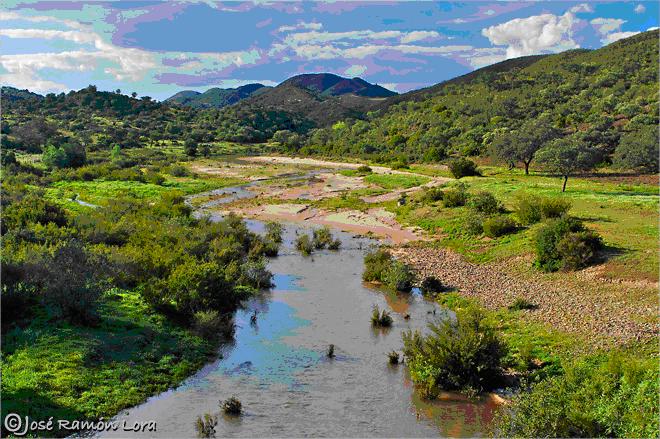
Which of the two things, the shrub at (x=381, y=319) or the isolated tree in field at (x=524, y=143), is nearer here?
the shrub at (x=381, y=319)

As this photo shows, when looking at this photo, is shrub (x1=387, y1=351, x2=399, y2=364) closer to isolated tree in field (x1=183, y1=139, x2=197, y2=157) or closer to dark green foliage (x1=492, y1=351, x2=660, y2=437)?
dark green foliage (x1=492, y1=351, x2=660, y2=437)

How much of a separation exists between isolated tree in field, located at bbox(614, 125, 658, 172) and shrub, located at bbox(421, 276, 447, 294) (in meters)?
41.1

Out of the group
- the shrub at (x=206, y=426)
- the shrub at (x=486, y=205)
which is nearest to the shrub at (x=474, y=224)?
the shrub at (x=486, y=205)

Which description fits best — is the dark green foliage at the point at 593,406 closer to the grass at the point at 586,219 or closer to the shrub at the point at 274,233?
the grass at the point at 586,219

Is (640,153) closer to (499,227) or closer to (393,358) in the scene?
(499,227)

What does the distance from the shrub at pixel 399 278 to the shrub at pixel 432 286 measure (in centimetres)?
90

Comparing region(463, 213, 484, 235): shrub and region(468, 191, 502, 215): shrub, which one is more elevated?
region(468, 191, 502, 215): shrub

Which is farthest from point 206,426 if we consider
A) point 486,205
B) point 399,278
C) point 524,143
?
point 524,143

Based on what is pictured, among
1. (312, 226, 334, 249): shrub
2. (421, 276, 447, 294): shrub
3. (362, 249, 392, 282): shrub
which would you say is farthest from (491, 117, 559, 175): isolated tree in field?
(421, 276, 447, 294): shrub

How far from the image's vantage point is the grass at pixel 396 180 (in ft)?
234

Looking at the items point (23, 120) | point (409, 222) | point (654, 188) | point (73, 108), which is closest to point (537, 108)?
point (654, 188)

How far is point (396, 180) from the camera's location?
75.1m

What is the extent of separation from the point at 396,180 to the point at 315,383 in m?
58.5

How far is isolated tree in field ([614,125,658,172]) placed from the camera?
57.8 m
